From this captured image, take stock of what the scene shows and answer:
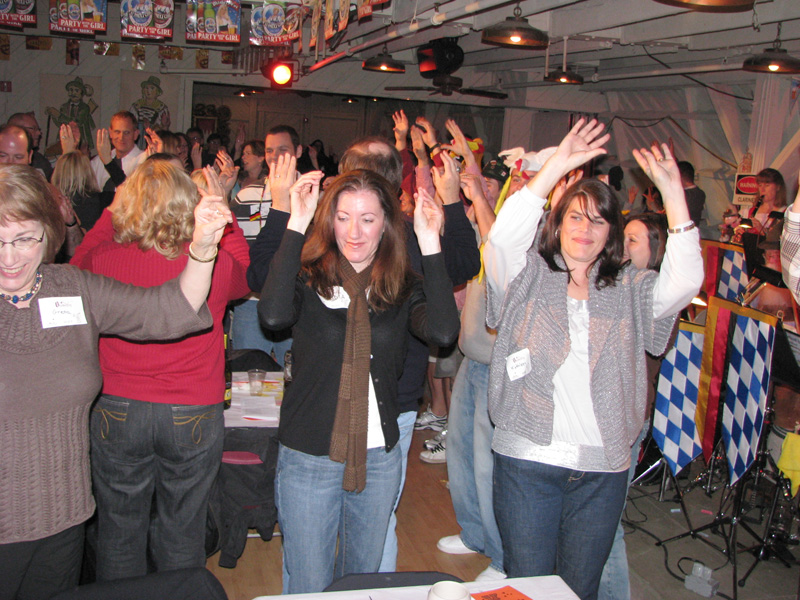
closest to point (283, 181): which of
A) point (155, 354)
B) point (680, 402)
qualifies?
point (155, 354)

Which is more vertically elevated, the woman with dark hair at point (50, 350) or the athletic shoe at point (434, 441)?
the woman with dark hair at point (50, 350)

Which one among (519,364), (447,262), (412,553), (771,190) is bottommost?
(412,553)

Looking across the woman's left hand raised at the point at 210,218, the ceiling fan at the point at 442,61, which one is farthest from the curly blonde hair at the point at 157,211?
the ceiling fan at the point at 442,61

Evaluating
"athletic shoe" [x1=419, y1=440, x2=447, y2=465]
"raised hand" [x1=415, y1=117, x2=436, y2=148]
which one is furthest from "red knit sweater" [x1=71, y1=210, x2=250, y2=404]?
"athletic shoe" [x1=419, y1=440, x2=447, y2=465]

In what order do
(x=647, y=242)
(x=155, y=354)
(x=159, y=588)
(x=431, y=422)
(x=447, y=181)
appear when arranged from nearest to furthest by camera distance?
(x=159, y=588) < (x=155, y=354) < (x=447, y=181) < (x=647, y=242) < (x=431, y=422)

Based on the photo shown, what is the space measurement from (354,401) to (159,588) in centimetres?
72

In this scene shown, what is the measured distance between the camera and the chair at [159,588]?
54.8 inches

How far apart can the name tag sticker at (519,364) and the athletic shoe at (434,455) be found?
248cm

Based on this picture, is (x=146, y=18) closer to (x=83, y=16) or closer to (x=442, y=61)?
(x=83, y=16)

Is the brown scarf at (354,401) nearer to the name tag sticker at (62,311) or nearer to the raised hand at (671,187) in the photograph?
the name tag sticker at (62,311)

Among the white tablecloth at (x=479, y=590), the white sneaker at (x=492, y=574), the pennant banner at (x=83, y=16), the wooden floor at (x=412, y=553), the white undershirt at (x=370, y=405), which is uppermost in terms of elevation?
the pennant banner at (x=83, y=16)

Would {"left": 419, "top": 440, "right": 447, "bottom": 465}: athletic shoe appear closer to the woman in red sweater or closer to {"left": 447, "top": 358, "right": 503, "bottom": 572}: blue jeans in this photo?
{"left": 447, "top": 358, "right": 503, "bottom": 572}: blue jeans

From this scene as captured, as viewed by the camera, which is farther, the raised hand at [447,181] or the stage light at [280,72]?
the stage light at [280,72]

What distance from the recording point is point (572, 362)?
6.69 ft
